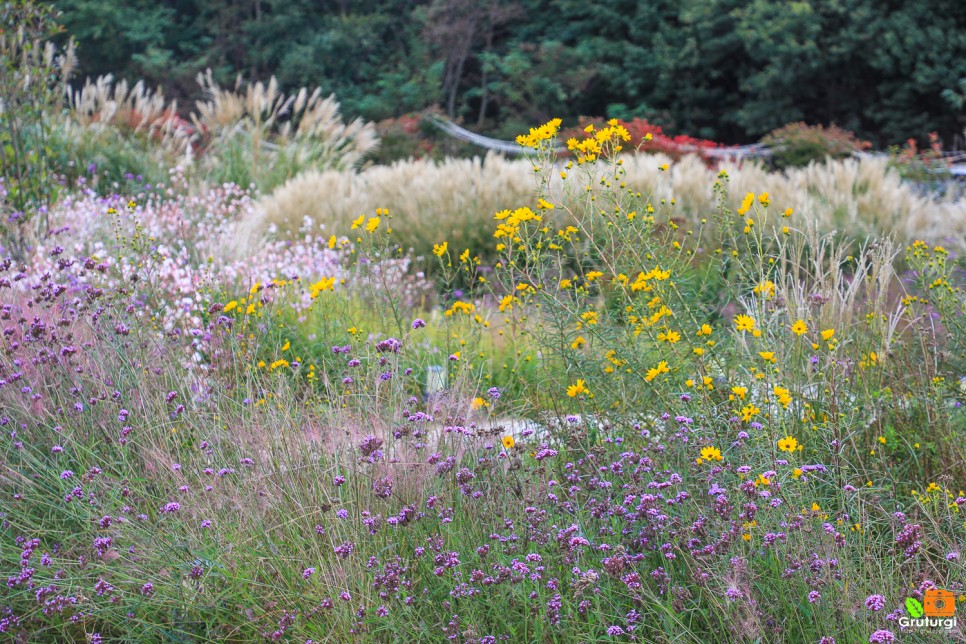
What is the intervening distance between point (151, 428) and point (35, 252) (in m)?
3.48

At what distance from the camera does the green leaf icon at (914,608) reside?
2207mm

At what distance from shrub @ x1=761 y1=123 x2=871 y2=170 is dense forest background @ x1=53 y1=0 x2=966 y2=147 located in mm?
6570

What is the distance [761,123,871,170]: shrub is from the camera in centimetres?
1481

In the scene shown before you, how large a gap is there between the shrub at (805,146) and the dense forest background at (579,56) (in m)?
6.57

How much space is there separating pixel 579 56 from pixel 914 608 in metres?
24.1

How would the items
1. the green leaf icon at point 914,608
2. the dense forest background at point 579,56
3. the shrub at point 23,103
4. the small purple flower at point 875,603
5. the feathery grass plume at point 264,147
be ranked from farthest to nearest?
the dense forest background at point 579,56 < the feathery grass plume at point 264,147 < the shrub at point 23,103 < the green leaf icon at point 914,608 < the small purple flower at point 875,603

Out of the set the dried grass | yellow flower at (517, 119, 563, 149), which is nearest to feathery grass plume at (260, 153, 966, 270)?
the dried grass

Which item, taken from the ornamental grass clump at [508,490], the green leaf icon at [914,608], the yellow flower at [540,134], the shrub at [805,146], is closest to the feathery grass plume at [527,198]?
the ornamental grass clump at [508,490]

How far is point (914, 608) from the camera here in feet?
7.30

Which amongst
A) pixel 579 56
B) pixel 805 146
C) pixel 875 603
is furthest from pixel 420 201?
pixel 579 56

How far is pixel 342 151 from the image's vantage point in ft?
45.8

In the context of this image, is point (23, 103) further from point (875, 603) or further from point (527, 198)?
point (875, 603)

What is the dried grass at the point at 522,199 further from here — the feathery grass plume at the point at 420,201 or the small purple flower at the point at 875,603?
the small purple flower at the point at 875,603

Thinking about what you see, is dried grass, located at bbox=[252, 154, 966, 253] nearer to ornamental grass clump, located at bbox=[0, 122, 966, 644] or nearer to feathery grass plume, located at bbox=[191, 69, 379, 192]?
feathery grass plume, located at bbox=[191, 69, 379, 192]
